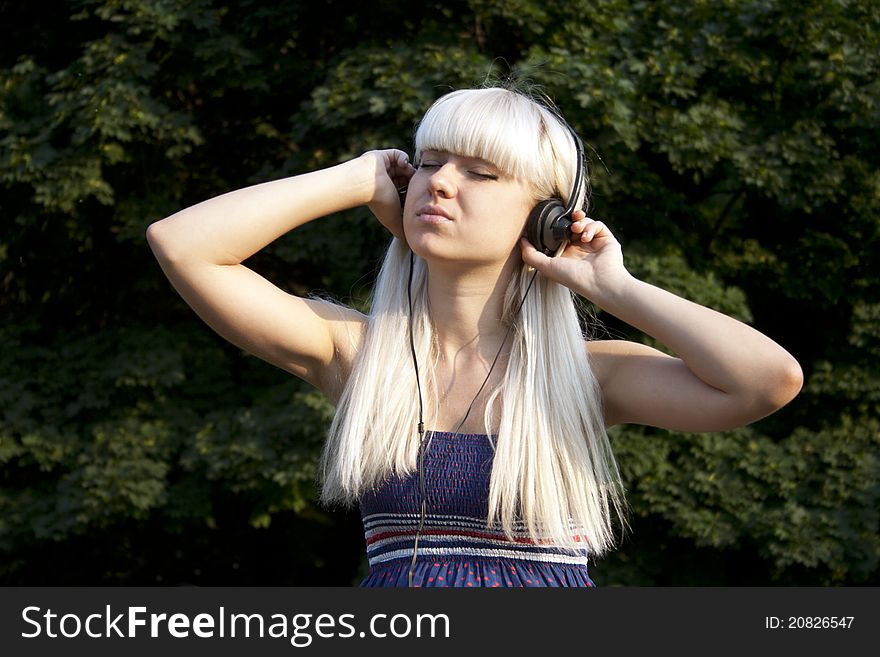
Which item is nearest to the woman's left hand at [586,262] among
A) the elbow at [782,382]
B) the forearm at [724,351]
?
the forearm at [724,351]

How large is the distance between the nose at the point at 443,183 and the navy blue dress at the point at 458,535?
51cm

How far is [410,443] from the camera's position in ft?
7.77

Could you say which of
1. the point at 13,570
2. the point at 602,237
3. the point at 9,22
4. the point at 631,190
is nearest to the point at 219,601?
the point at 602,237

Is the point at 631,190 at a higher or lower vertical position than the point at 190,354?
higher

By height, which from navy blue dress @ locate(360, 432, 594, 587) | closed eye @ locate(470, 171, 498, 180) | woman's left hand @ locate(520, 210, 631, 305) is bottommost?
navy blue dress @ locate(360, 432, 594, 587)

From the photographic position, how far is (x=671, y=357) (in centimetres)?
229

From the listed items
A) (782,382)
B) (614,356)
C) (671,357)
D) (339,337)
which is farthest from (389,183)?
(782,382)

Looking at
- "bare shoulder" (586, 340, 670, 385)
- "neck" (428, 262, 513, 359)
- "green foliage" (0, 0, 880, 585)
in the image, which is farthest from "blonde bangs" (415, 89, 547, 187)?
"green foliage" (0, 0, 880, 585)

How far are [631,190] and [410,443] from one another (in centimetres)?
488

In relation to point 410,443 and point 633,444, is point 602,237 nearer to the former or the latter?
point 410,443

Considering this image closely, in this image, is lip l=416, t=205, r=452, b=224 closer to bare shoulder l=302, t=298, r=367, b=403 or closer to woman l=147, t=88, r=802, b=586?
woman l=147, t=88, r=802, b=586

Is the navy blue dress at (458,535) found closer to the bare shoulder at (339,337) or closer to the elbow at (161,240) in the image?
the bare shoulder at (339,337)

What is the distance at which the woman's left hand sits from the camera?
7.70 feet

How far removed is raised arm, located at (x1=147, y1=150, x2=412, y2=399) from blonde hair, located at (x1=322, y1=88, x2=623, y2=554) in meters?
0.09
